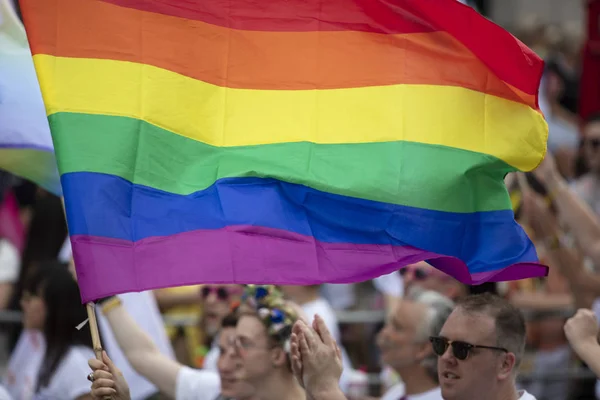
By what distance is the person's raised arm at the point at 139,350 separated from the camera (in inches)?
268

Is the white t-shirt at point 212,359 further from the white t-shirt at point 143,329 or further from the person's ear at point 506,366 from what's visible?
the person's ear at point 506,366

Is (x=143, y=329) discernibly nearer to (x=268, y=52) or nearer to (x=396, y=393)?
(x=396, y=393)

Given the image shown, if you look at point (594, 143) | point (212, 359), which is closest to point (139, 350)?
point (212, 359)

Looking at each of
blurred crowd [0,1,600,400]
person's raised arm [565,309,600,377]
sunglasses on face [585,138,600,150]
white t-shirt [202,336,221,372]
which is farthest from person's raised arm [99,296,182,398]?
sunglasses on face [585,138,600,150]

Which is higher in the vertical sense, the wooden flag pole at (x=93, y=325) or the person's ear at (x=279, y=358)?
the wooden flag pole at (x=93, y=325)

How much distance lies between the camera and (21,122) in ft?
21.2

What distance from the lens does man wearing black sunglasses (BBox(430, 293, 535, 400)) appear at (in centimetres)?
532

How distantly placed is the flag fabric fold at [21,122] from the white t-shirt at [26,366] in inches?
70.7

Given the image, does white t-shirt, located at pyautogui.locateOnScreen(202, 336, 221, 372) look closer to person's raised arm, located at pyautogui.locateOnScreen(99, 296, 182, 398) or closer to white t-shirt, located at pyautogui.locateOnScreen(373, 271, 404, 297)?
person's raised arm, located at pyautogui.locateOnScreen(99, 296, 182, 398)

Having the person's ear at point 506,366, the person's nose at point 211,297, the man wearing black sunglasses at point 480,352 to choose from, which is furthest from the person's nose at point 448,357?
the person's nose at point 211,297

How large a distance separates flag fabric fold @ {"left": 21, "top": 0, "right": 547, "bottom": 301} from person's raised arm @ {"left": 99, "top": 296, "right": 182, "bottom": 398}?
1.78 meters

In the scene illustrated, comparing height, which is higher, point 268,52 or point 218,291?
point 268,52

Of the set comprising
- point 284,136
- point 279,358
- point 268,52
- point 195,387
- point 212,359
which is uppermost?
point 268,52

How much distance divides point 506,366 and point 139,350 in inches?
92.6
